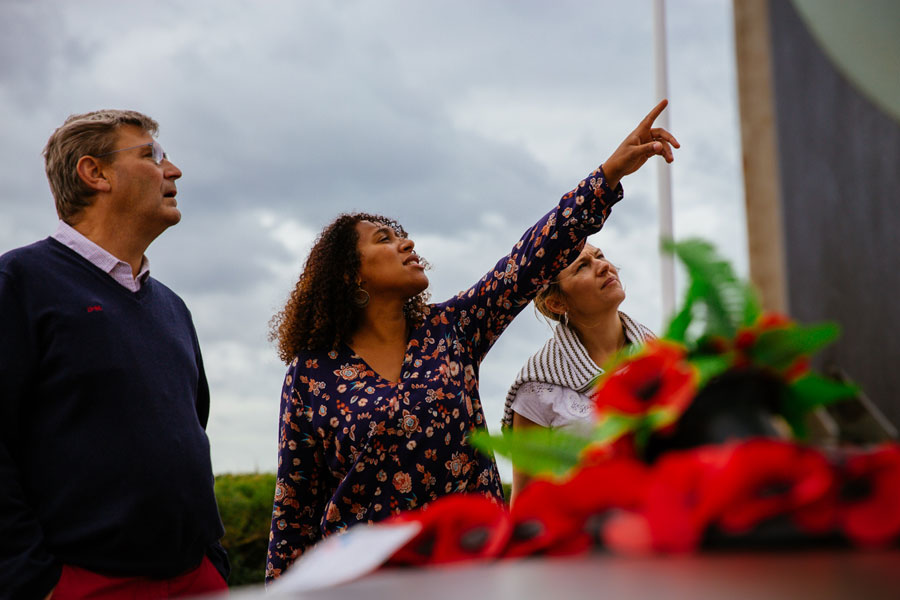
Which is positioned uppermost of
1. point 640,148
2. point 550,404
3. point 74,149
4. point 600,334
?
point 74,149

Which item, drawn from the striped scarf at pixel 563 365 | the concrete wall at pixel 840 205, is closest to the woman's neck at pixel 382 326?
the striped scarf at pixel 563 365

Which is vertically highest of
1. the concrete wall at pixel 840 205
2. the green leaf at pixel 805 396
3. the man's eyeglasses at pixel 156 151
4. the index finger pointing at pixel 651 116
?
the man's eyeglasses at pixel 156 151

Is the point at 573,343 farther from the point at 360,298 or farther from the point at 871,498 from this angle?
the point at 871,498

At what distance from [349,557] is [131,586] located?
72.2 inches

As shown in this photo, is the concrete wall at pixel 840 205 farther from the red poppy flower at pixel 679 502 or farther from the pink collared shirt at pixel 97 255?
the pink collared shirt at pixel 97 255

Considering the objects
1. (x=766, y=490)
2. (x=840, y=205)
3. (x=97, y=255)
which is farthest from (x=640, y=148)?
(x=766, y=490)

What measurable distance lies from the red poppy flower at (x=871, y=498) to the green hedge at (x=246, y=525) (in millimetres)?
5121

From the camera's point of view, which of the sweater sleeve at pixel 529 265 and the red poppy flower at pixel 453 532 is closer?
the red poppy flower at pixel 453 532

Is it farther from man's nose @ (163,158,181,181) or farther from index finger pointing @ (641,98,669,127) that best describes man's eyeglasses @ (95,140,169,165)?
index finger pointing @ (641,98,669,127)

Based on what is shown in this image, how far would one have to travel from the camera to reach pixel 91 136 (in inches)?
111

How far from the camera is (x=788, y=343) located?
2.35 ft

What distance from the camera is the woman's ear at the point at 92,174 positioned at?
2.73 metres

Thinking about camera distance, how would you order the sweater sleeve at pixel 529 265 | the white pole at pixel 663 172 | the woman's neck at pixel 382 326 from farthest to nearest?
1. the white pole at pixel 663 172
2. the woman's neck at pixel 382 326
3. the sweater sleeve at pixel 529 265

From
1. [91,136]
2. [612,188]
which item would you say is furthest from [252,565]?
[612,188]
